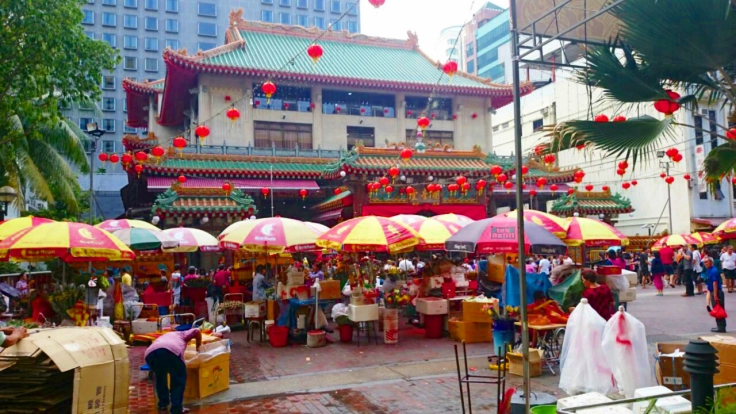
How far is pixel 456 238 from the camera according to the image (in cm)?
1037

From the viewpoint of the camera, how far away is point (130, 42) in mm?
59594

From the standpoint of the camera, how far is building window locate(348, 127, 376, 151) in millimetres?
30594

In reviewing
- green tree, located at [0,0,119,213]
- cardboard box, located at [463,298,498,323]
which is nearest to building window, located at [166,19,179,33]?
green tree, located at [0,0,119,213]

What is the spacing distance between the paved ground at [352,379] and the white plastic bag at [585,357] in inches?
28.7

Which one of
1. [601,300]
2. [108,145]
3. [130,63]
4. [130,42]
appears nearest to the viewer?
[601,300]

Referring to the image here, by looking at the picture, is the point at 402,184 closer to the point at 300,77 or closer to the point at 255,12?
the point at 300,77

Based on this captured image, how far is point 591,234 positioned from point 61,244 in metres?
10.1

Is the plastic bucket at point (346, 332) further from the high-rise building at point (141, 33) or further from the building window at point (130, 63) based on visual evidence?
the building window at point (130, 63)

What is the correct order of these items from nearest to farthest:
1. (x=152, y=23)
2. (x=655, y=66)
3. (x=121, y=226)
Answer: (x=655, y=66) → (x=121, y=226) → (x=152, y=23)

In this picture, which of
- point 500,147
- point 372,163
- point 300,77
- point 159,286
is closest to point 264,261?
point 159,286

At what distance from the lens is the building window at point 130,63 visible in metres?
59.1

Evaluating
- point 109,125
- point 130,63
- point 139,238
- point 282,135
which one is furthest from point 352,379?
point 130,63

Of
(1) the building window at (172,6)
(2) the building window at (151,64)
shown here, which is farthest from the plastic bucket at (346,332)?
(1) the building window at (172,6)

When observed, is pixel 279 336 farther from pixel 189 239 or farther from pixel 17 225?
pixel 189 239
